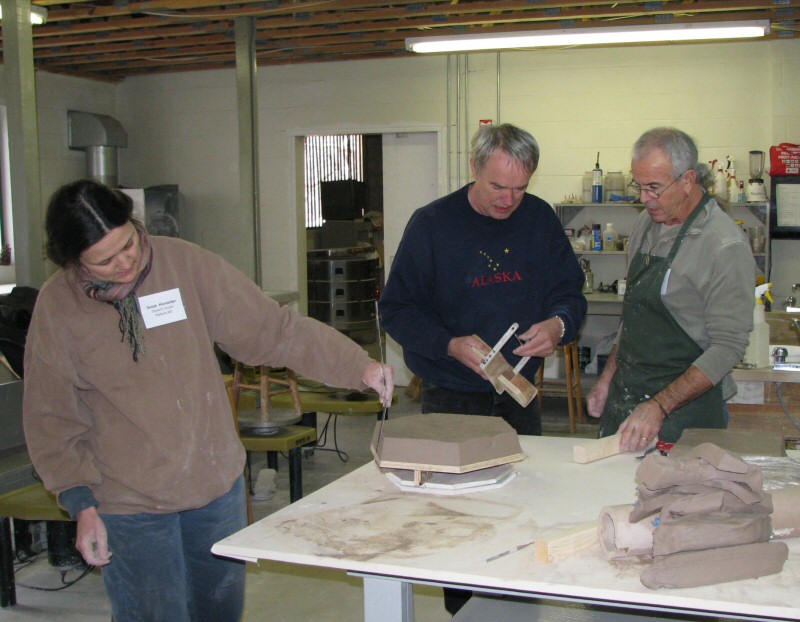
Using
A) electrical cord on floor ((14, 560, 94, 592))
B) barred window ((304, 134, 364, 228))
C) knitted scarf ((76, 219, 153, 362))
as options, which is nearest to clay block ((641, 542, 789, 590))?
knitted scarf ((76, 219, 153, 362))

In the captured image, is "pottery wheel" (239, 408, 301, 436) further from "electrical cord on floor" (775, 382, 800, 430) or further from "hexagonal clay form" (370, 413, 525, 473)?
"electrical cord on floor" (775, 382, 800, 430)

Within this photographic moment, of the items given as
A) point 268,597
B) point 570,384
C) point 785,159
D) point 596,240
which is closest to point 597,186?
point 596,240

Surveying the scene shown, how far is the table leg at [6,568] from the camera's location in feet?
11.5

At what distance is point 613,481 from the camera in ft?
7.14

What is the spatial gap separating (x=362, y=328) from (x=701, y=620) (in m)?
6.68

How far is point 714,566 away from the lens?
156 centimetres

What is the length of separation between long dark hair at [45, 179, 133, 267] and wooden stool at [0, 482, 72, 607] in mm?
1740

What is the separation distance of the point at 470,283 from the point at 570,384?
3.68 m

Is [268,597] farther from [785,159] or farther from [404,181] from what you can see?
[785,159]

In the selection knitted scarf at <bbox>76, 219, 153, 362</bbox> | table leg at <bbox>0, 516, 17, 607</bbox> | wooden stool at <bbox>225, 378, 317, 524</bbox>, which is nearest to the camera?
knitted scarf at <bbox>76, 219, 153, 362</bbox>

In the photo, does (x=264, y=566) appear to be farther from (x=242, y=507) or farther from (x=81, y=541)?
(x=81, y=541)

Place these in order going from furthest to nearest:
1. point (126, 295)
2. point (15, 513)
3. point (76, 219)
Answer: point (15, 513)
point (126, 295)
point (76, 219)

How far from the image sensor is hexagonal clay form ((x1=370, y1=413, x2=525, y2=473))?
2.07 metres

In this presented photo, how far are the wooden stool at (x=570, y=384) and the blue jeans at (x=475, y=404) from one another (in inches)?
126
